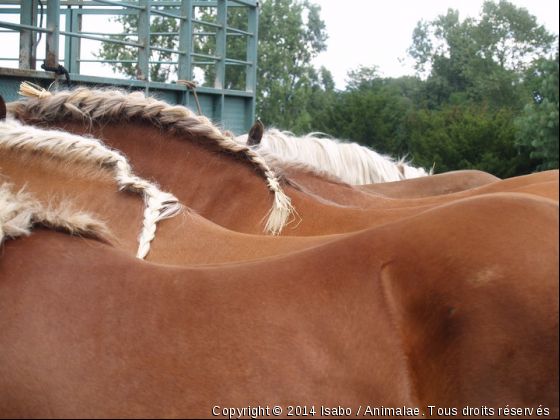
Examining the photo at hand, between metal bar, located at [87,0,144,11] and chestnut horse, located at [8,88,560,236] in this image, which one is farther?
metal bar, located at [87,0,144,11]

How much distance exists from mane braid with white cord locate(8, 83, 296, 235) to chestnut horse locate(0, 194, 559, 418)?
1.58 m

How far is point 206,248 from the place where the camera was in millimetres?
2059

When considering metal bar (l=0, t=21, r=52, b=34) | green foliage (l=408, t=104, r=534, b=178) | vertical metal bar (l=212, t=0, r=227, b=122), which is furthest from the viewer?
green foliage (l=408, t=104, r=534, b=178)

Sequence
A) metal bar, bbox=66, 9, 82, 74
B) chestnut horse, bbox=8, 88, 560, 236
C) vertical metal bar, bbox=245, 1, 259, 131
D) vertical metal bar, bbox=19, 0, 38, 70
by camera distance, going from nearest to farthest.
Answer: chestnut horse, bbox=8, 88, 560, 236
vertical metal bar, bbox=19, 0, 38, 70
vertical metal bar, bbox=245, 1, 259, 131
metal bar, bbox=66, 9, 82, 74

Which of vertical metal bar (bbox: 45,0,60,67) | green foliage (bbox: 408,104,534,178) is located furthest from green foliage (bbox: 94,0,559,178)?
vertical metal bar (bbox: 45,0,60,67)

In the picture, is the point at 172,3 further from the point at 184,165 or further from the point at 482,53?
the point at 482,53

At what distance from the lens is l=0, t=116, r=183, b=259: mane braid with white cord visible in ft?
7.15

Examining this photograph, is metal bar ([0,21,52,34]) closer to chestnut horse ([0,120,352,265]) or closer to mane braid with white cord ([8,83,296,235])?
mane braid with white cord ([8,83,296,235])

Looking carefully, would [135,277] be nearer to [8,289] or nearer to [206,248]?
[8,289]

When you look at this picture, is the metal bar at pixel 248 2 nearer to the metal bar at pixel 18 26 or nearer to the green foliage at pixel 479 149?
the metal bar at pixel 18 26

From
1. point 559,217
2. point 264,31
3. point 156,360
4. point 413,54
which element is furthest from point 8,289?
point 413,54

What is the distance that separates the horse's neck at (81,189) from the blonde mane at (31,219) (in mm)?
603

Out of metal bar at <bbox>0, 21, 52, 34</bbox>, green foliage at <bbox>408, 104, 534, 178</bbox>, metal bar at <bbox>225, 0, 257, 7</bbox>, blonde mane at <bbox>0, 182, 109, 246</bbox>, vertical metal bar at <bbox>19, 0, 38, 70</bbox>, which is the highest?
→ metal bar at <bbox>225, 0, 257, 7</bbox>

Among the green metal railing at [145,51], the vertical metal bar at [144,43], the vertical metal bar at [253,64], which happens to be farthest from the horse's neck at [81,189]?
the vertical metal bar at [253,64]
